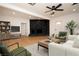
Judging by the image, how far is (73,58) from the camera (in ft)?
5.81

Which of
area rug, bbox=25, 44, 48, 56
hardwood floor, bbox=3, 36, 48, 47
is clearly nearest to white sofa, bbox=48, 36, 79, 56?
area rug, bbox=25, 44, 48, 56

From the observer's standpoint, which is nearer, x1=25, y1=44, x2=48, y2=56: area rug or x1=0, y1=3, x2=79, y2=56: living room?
x1=0, y1=3, x2=79, y2=56: living room

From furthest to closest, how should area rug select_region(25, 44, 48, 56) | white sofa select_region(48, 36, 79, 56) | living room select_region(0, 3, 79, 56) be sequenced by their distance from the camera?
1. area rug select_region(25, 44, 48, 56)
2. living room select_region(0, 3, 79, 56)
3. white sofa select_region(48, 36, 79, 56)

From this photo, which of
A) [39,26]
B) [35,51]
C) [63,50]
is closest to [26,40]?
[35,51]

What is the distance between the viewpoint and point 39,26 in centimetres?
260

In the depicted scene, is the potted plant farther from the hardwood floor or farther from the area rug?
the area rug

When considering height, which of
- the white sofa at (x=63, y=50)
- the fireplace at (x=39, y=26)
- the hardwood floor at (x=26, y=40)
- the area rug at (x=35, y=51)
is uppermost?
the fireplace at (x=39, y=26)

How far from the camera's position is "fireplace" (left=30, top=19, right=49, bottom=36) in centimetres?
259

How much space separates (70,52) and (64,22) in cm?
79

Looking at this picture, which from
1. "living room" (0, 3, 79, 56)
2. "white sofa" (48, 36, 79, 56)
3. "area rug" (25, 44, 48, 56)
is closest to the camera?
"white sofa" (48, 36, 79, 56)

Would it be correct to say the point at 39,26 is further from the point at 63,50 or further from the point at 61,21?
the point at 63,50

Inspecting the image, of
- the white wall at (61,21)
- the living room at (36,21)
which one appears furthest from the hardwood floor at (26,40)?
the white wall at (61,21)

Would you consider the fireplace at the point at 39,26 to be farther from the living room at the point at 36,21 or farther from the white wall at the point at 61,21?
the white wall at the point at 61,21

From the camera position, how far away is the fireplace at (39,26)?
259 cm
